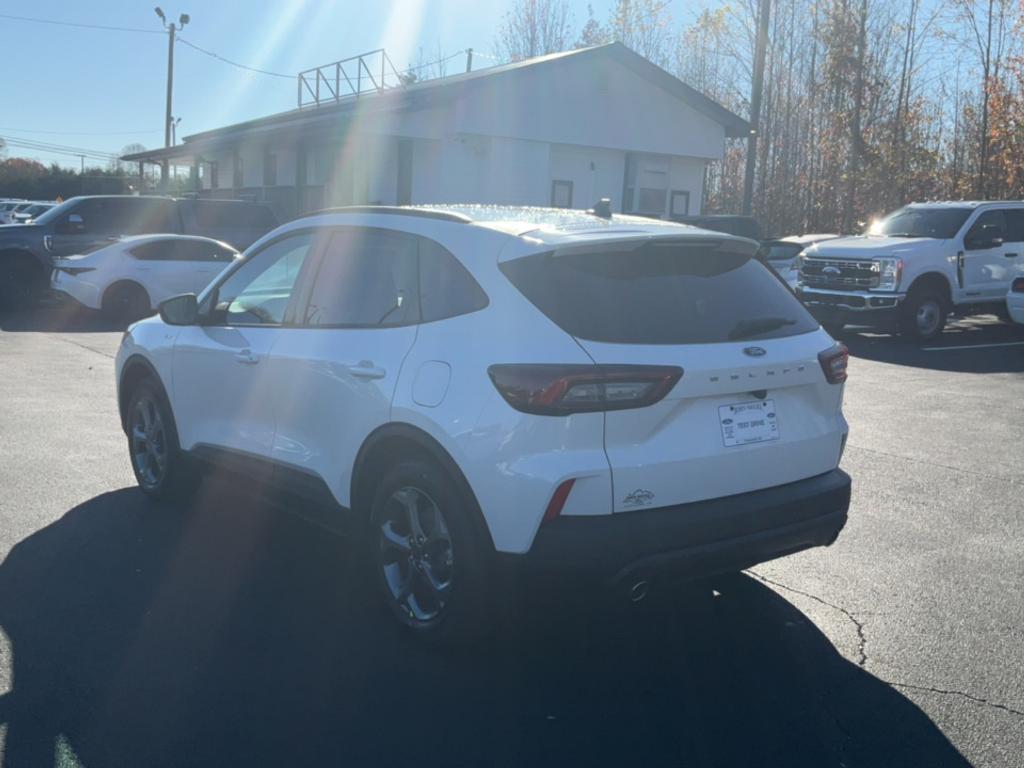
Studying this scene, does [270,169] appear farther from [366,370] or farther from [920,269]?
[366,370]

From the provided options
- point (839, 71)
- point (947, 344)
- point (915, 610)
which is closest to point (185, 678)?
point (915, 610)

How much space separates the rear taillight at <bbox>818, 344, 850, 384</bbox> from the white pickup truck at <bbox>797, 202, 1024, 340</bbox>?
37.9ft

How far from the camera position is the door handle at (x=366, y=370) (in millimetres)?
4457

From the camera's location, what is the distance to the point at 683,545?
12.9ft

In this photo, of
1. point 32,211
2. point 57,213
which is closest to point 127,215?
point 57,213

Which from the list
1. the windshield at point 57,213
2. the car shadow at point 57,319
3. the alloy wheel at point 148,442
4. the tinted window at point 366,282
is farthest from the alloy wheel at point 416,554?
the windshield at point 57,213

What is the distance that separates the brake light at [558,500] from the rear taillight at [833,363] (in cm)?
135

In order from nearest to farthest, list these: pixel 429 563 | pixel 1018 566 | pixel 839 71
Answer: pixel 429 563 < pixel 1018 566 < pixel 839 71

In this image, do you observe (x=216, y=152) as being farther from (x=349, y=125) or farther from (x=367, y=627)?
(x=367, y=627)

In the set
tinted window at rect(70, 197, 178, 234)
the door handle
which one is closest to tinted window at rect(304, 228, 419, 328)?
the door handle

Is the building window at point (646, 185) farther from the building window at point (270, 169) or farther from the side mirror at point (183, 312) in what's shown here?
the side mirror at point (183, 312)

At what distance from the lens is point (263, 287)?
5.78 meters

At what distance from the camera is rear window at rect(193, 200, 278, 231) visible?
2022 cm

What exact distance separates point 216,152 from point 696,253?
3373cm
